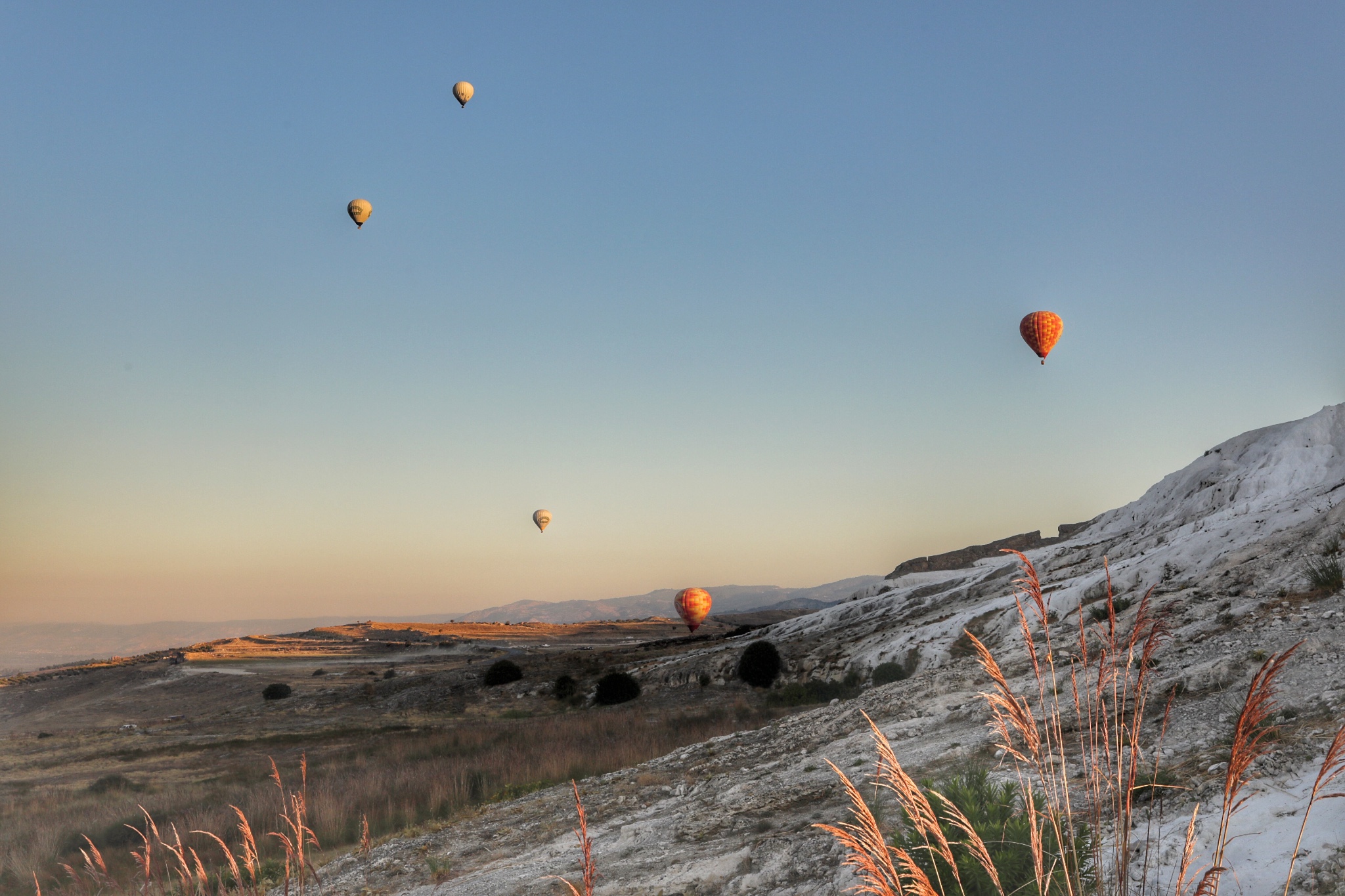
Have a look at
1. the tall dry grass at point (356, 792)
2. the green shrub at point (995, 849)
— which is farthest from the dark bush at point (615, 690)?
the green shrub at point (995, 849)

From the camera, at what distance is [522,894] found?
8430 mm

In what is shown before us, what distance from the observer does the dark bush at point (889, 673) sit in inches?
949

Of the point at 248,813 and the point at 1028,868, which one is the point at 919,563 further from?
the point at 1028,868

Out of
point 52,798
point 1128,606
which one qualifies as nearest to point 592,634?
point 52,798

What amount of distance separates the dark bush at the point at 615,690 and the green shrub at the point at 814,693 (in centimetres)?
999

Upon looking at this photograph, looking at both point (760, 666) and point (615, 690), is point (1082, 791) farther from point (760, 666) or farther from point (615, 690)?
point (615, 690)

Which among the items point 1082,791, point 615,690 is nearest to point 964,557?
point 615,690

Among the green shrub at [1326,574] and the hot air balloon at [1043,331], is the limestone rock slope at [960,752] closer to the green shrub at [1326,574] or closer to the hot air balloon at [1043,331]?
the green shrub at [1326,574]

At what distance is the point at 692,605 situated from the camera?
2598 inches

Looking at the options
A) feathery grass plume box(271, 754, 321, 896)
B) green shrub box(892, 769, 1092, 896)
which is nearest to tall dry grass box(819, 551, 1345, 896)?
green shrub box(892, 769, 1092, 896)

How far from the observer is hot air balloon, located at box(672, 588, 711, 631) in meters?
65.9

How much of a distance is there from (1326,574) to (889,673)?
1450 cm

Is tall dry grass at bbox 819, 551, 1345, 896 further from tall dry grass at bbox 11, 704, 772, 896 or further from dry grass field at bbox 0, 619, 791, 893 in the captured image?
tall dry grass at bbox 11, 704, 772, 896

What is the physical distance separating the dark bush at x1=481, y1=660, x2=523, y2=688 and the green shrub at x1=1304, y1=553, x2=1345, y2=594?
40861mm
